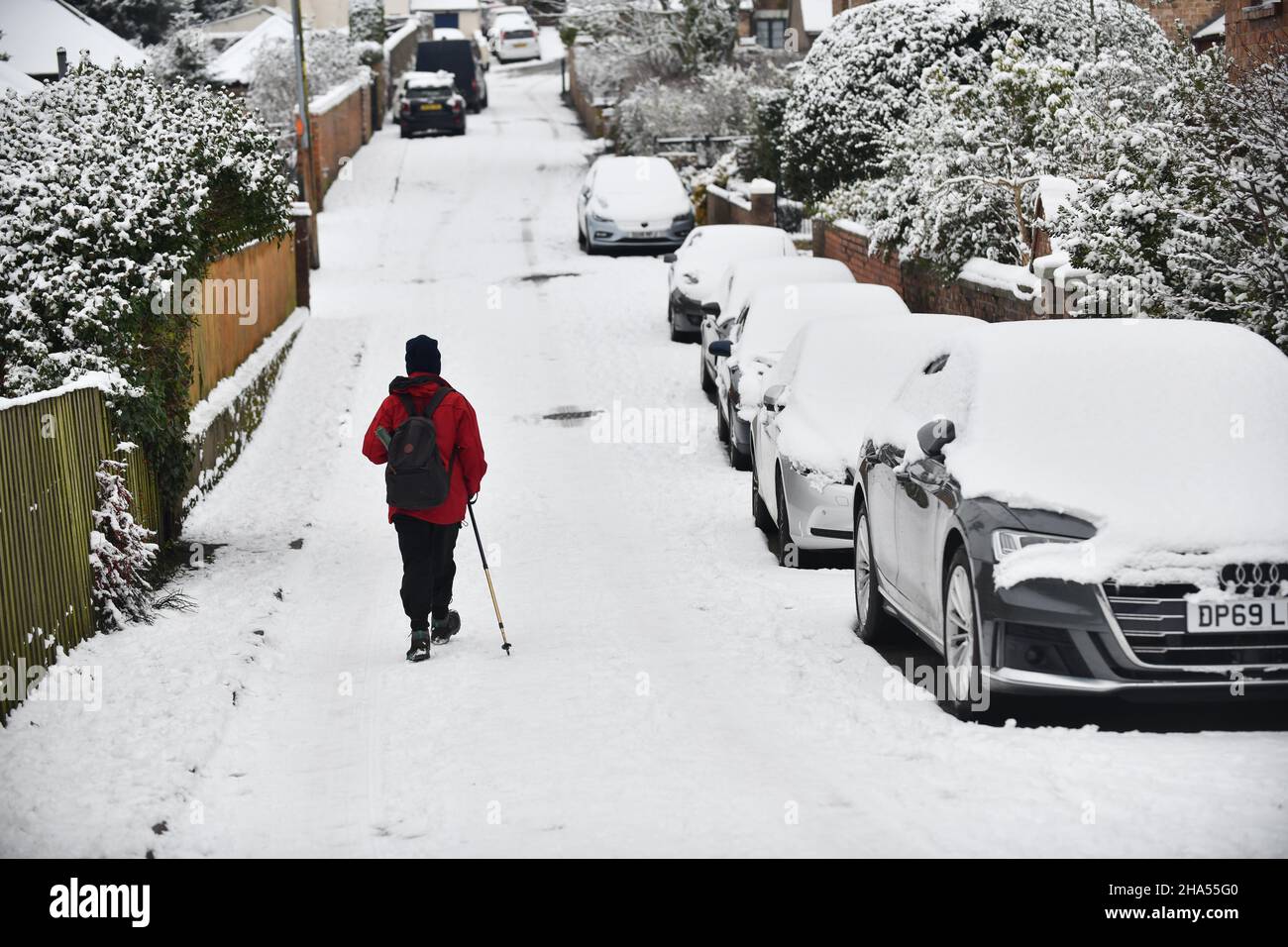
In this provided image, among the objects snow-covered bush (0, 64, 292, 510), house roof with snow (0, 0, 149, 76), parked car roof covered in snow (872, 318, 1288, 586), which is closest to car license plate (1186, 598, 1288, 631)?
parked car roof covered in snow (872, 318, 1288, 586)

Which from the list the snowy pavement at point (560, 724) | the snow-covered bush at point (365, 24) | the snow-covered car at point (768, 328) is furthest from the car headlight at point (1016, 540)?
the snow-covered bush at point (365, 24)

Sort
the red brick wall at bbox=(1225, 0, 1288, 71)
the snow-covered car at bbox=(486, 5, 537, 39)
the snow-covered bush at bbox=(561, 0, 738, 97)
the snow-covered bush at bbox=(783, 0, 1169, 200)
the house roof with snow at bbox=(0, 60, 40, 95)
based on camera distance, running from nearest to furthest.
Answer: the red brick wall at bbox=(1225, 0, 1288, 71) < the snow-covered bush at bbox=(783, 0, 1169, 200) < the house roof with snow at bbox=(0, 60, 40, 95) < the snow-covered bush at bbox=(561, 0, 738, 97) < the snow-covered car at bbox=(486, 5, 537, 39)

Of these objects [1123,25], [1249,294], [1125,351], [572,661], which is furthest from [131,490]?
[1123,25]

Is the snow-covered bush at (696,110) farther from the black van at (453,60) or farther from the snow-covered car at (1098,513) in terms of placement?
the snow-covered car at (1098,513)

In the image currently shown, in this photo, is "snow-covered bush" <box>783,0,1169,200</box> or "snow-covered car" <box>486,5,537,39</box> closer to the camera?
"snow-covered bush" <box>783,0,1169,200</box>

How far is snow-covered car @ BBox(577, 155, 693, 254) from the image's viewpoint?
2998 cm

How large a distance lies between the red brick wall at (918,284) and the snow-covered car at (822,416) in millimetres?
2181

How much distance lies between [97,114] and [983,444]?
24.3 feet

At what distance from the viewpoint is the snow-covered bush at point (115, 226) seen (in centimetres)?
1082

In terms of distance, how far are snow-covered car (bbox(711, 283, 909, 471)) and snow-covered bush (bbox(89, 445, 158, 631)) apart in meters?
5.99

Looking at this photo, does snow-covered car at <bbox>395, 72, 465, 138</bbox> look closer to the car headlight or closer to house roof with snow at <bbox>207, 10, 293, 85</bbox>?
house roof with snow at <bbox>207, 10, 293, 85</bbox>

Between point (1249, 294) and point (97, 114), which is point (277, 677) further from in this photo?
point (1249, 294)

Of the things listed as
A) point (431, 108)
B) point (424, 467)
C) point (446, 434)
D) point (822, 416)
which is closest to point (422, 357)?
point (446, 434)

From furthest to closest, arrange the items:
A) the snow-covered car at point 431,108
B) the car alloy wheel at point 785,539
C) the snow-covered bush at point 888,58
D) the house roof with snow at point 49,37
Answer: the snow-covered car at point 431,108, the house roof with snow at point 49,37, the snow-covered bush at point 888,58, the car alloy wheel at point 785,539
